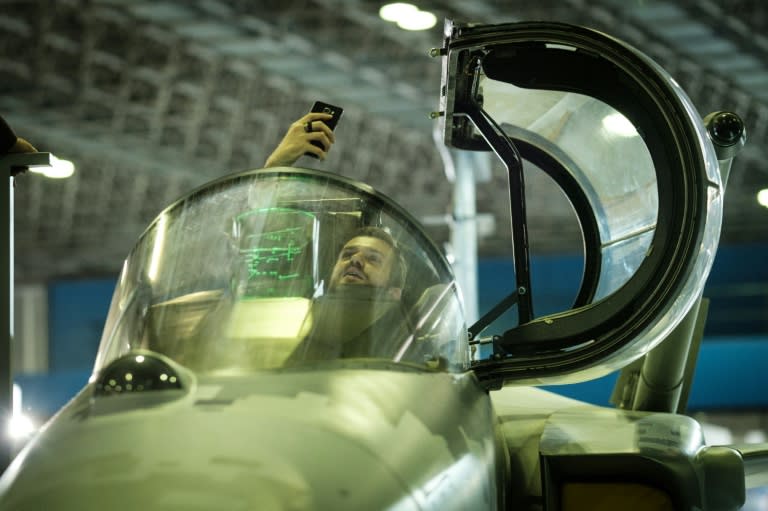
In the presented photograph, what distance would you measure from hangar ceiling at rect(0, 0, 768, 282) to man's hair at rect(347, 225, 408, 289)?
833 centimetres

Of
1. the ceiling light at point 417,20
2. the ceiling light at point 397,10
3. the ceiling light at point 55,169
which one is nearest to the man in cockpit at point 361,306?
the ceiling light at point 55,169

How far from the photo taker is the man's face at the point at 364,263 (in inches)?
129

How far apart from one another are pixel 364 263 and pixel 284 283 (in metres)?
0.28

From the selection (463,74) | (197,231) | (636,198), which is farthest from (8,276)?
(636,198)

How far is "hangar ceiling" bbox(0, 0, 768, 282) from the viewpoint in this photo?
1523cm

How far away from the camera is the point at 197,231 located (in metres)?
3.46

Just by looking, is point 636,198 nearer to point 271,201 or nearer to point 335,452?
point 271,201

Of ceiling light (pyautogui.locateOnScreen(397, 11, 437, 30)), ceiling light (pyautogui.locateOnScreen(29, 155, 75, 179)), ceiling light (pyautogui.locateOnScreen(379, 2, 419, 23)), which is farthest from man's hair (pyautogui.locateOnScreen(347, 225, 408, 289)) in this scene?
ceiling light (pyautogui.locateOnScreen(397, 11, 437, 30))

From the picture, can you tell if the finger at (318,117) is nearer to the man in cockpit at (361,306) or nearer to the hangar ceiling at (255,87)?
the man in cockpit at (361,306)

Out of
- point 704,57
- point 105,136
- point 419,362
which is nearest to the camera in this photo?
point 419,362

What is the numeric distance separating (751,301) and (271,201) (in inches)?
735

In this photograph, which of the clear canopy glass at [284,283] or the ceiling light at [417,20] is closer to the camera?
the clear canopy glass at [284,283]

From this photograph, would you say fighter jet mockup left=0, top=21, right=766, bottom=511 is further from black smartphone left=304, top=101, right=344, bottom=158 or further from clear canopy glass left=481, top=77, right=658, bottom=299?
black smartphone left=304, top=101, right=344, bottom=158

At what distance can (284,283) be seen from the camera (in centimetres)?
322
